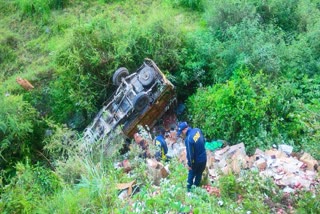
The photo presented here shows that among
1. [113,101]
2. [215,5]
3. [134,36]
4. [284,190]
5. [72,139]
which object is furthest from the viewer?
[215,5]

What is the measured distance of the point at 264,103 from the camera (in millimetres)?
6945

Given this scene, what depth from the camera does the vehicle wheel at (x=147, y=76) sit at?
312 inches

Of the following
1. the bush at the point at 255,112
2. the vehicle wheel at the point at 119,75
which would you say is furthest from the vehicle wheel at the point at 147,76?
the bush at the point at 255,112

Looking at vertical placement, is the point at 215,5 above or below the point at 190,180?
above

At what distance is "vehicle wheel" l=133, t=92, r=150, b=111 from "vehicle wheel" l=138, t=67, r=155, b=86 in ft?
1.46

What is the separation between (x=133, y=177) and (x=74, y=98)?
3.26 metres

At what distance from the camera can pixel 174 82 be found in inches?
343

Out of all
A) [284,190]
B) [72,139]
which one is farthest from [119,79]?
[284,190]

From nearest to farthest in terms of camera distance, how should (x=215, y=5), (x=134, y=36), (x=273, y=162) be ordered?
(x=273, y=162) → (x=134, y=36) → (x=215, y=5)

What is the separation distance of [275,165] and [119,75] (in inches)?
160

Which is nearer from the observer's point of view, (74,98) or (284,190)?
(284,190)

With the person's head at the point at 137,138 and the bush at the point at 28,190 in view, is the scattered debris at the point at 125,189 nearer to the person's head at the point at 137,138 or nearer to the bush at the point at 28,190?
the bush at the point at 28,190

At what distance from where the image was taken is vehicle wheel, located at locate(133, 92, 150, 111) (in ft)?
24.6

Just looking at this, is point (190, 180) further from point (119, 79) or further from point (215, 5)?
point (215, 5)
